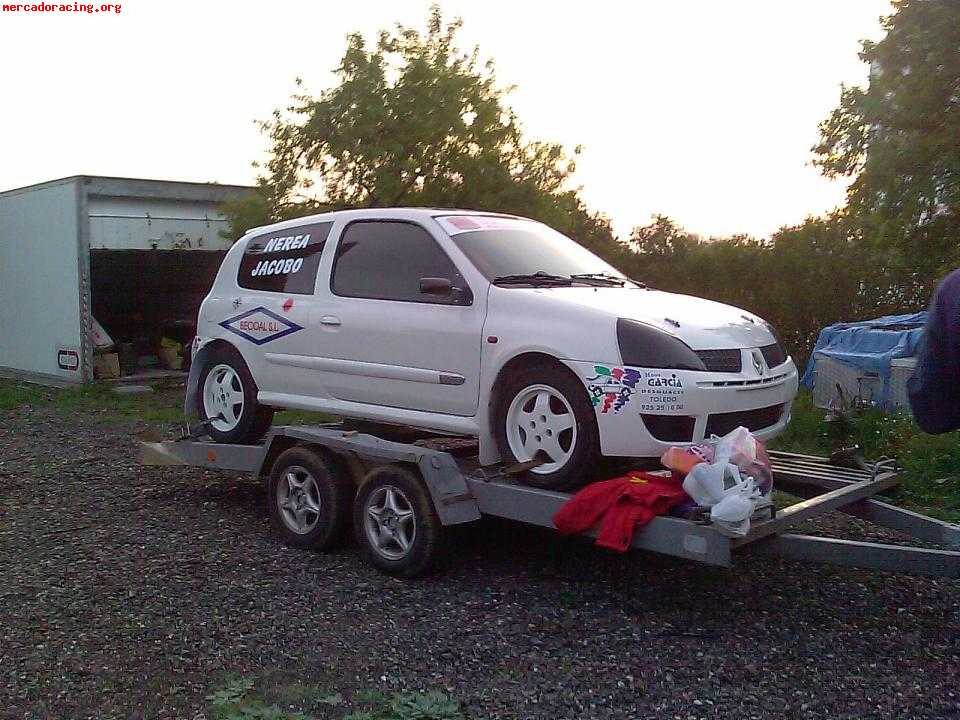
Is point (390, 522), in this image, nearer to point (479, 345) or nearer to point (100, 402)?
point (479, 345)

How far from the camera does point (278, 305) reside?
6.89 metres

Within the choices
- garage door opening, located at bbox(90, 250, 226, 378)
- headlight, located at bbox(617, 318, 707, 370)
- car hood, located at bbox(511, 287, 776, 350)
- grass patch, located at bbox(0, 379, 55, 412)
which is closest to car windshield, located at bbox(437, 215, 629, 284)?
car hood, located at bbox(511, 287, 776, 350)

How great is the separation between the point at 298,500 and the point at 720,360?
9.57 feet

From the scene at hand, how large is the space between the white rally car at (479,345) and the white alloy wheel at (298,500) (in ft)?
1.53

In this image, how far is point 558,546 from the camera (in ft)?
21.2

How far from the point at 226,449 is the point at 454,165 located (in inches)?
390

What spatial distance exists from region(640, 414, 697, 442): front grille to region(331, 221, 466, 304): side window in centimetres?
150

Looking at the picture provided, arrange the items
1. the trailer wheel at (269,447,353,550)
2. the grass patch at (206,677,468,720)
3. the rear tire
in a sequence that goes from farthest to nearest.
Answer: the rear tire → the trailer wheel at (269,447,353,550) → the grass patch at (206,677,468,720)

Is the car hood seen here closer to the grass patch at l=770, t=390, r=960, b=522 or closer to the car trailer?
the car trailer

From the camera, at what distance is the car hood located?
206 inches

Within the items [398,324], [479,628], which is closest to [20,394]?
[398,324]

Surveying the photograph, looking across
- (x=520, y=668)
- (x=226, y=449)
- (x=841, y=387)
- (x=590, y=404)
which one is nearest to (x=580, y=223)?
(x=841, y=387)

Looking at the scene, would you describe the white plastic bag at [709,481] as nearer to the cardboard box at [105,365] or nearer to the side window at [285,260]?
the side window at [285,260]

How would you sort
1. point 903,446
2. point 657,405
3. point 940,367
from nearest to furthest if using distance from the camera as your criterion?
point 940,367
point 657,405
point 903,446
